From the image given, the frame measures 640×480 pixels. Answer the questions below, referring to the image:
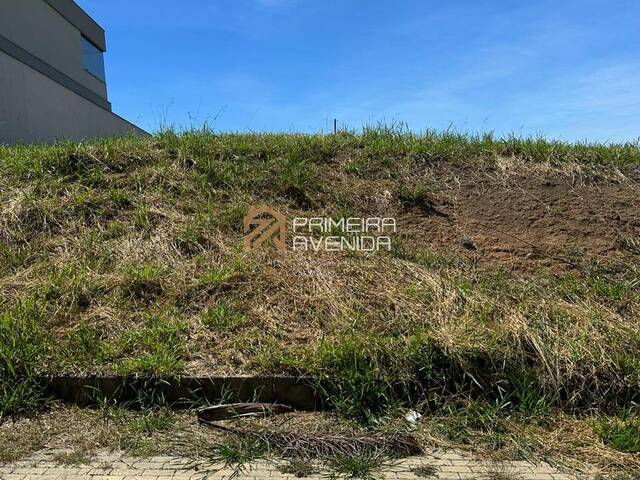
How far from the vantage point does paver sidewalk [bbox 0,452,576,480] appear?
2615 millimetres

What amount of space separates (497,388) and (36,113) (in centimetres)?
1280

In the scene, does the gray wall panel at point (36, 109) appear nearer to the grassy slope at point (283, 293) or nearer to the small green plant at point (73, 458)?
the grassy slope at point (283, 293)

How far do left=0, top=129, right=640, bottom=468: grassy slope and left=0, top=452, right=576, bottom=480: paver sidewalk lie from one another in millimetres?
487

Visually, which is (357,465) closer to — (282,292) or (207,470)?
(207,470)

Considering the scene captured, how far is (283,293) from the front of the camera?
4211 mm

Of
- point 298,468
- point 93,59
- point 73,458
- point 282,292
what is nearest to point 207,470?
point 298,468

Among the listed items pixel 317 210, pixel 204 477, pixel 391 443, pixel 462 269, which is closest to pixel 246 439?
pixel 204 477

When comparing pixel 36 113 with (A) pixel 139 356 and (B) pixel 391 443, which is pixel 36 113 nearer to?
(A) pixel 139 356

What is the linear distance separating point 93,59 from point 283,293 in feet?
77.9

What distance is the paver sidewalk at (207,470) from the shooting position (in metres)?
2.62

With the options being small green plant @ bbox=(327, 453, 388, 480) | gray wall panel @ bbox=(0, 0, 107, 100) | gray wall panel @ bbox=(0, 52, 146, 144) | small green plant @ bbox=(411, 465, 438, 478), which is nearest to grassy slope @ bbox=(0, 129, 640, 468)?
small green plant @ bbox=(327, 453, 388, 480)

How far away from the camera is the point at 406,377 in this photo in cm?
338

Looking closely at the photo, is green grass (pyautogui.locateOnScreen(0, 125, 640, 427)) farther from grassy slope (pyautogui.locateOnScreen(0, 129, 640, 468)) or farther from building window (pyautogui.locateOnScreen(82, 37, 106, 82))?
building window (pyautogui.locateOnScreen(82, 37, 106, 82))

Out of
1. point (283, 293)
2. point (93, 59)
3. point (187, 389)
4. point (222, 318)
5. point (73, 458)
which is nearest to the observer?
point (73, 458)
